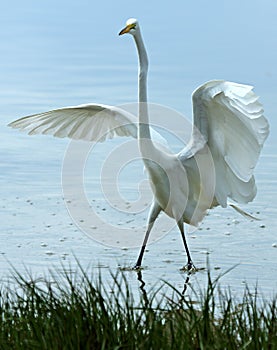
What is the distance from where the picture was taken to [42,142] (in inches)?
394

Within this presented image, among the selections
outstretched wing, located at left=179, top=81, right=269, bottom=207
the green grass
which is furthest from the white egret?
the green grass

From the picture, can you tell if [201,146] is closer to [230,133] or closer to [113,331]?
[230,133]

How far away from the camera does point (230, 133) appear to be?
6344 mm

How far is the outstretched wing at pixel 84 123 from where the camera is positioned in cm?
679

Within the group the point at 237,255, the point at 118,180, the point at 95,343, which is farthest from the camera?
the point at 118,180

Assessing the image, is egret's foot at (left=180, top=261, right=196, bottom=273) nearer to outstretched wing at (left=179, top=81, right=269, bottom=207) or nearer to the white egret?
the white egret

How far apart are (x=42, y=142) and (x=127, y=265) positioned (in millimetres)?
3823

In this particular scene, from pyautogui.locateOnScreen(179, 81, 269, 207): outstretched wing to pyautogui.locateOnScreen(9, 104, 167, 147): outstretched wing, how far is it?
1.55 feet

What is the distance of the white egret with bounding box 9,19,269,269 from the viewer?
19.9ft

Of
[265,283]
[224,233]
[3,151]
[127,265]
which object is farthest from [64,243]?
[3,151]

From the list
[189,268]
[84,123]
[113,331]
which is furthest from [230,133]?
[113,331]

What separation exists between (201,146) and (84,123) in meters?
1.14

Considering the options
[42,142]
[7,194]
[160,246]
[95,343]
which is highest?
[42,142]

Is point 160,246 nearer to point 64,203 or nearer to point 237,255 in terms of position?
point 237,255
